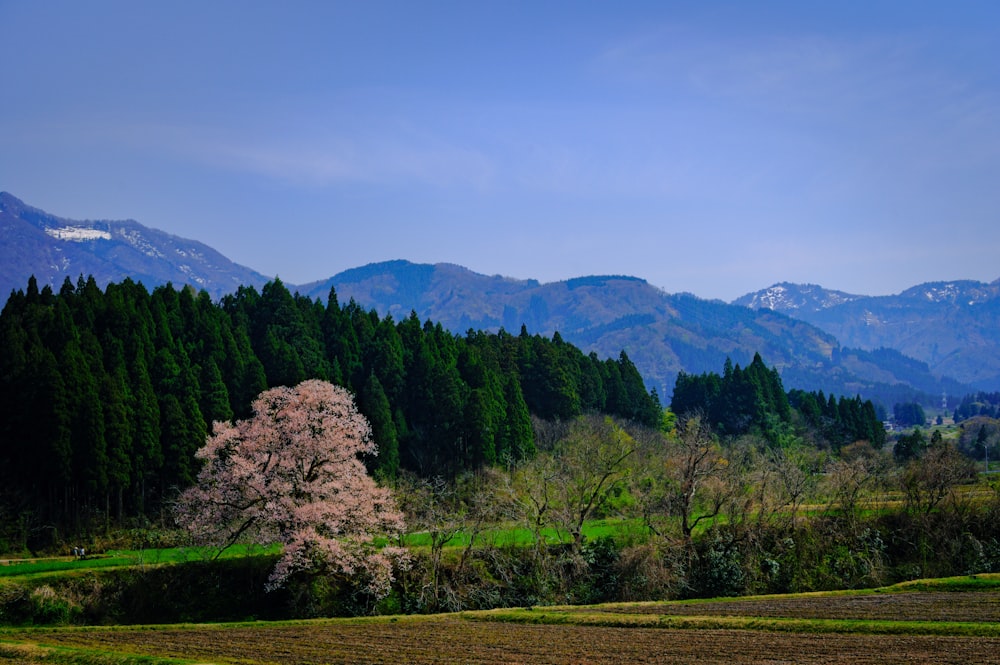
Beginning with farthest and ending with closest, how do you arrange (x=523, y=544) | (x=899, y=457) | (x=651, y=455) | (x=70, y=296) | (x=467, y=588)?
(x=899, y=457), (x=651, y=455), (x=70, y=296), (x=523, y=544), (x=467, y=588)

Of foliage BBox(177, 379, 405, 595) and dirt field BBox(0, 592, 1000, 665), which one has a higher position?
foliage BBox(177, 379, 405, 595)

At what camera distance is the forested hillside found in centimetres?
4112

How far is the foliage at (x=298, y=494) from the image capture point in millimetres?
35125

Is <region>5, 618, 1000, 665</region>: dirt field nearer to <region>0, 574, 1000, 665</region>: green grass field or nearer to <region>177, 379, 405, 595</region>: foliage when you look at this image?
<region>0, 574, 1000, 665</region>: green grass field

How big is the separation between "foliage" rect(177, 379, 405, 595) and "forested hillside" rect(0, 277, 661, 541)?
788 centimetres

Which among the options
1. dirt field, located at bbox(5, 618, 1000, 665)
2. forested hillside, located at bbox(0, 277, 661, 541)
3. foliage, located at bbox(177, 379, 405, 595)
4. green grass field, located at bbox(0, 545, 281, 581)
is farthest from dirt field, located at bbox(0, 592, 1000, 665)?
forested hillside, located at bbox(0, 277, 661, 541)

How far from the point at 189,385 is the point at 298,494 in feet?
46.7

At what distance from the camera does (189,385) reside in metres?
46.9

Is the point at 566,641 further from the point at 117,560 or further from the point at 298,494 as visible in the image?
the point at 117,560

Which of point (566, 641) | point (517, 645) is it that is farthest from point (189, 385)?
point (566, 641)

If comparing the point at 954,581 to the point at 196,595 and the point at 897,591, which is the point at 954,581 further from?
the point at 196,595

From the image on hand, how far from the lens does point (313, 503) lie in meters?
35.7

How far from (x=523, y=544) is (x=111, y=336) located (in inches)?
1036

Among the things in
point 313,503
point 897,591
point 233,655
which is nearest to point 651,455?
point 897,591
